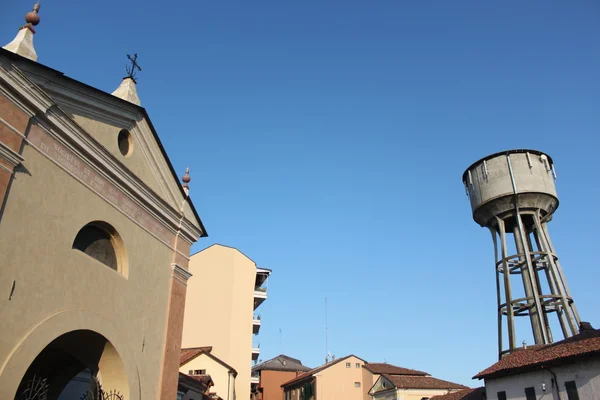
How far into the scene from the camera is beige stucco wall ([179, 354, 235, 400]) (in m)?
27.0

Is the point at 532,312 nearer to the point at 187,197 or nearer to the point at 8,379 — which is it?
the point at 187,197

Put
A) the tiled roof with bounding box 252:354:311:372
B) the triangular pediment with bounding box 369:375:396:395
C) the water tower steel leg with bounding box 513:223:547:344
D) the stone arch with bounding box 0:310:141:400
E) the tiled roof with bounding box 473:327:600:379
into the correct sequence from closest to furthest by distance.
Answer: the stone arch with bounding box 0:310:141:400
the tiled roof with bounding box 473:327:600:379
the water tower steel leg with bounding box 513:223:547:344
the triangular pediment with bounding box 369:375:396:395
the tiled roof with bounding box 252:354:311:372

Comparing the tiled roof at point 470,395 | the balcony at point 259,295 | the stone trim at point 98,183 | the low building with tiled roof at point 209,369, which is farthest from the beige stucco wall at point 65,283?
the balcony at point 259,295

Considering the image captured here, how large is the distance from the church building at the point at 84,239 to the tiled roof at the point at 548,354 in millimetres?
13658

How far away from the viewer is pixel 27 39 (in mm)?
9609

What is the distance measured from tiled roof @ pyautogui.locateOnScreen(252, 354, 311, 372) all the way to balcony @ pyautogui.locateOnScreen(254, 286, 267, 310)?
20913mm

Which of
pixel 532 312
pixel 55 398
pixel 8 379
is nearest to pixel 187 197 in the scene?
pixel 55 398

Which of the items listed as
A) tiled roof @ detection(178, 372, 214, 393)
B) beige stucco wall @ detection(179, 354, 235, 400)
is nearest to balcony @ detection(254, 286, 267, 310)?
beige stucco wall @ detection(179, 354, 235, 400)

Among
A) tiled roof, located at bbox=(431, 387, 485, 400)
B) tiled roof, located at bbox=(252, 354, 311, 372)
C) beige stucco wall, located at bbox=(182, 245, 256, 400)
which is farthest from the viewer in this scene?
tiled roof, located at bbox=(252, 354, 311, 372)

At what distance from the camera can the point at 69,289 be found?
8758mm

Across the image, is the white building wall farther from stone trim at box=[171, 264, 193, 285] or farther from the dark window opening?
the dark window opening

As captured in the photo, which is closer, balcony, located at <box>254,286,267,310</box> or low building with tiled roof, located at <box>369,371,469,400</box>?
low building with tiled roof, located at <box>369,371,469,400</box>

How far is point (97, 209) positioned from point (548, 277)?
20.3 metres

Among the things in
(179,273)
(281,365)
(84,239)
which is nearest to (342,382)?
(281,365)
